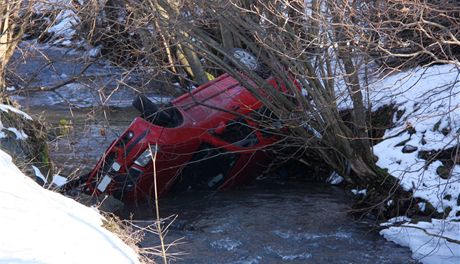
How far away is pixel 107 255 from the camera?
4.45 metres

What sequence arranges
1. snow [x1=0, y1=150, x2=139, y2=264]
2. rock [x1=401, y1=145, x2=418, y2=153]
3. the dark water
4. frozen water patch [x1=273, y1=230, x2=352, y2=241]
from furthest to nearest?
rock [x1=401, y1=145, x2=418, y2=153]
frozen water patch [x1=273, y1=230, x2=352, y2=241]
the dark water
snow [x1=0, y1=150, x2=139, y2=264]

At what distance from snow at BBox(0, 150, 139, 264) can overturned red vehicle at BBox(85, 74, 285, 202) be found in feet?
18.4

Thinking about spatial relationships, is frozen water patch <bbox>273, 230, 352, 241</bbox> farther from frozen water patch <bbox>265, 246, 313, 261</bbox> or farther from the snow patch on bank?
the snow patch on bank

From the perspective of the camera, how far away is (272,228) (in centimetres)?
998

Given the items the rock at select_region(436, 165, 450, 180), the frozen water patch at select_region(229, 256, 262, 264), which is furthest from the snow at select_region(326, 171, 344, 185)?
the frozen water patch at select_region(229, 256, 262, 264)

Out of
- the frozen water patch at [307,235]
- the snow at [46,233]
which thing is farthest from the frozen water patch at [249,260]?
the snow at [46,233]

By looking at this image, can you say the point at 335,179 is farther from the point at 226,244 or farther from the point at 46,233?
the point at 46,233

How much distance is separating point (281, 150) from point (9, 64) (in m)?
4.70

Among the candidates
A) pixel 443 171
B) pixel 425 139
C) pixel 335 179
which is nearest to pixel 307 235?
pixel 443 171

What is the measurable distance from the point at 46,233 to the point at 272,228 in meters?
5.86

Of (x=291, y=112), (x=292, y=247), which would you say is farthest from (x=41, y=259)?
(x=291, y=112)

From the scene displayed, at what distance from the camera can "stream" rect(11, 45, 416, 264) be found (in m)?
8.95

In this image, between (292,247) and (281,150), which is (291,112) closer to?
(281,150)

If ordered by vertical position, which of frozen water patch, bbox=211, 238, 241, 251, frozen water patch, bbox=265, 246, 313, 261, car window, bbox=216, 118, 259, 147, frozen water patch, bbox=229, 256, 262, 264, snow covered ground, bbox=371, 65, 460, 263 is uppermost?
snow covered ground, bbox=371, 65, 460, 263
